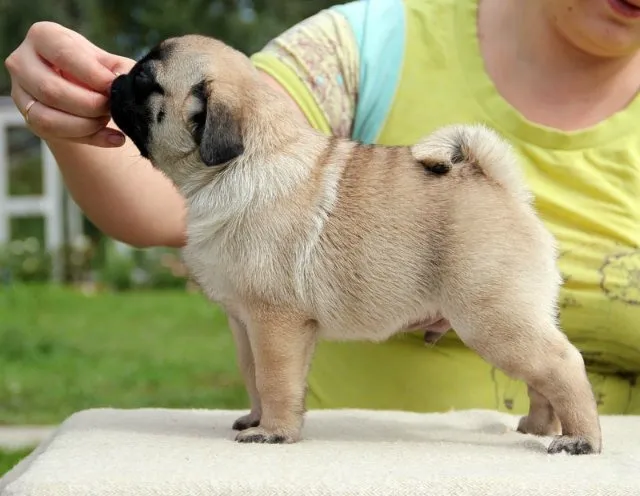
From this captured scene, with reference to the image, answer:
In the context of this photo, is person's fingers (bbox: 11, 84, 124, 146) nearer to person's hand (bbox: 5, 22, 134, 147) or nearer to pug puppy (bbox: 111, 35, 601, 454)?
person's hand (bbox: 5, 22, 134, 147)

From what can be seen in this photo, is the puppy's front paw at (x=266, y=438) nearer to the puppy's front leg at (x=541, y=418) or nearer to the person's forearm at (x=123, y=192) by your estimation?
the puppy's front leg at (x=541, y=418)

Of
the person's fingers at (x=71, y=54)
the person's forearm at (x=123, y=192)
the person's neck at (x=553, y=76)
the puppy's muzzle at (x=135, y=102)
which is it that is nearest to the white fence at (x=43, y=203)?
the person's forearm at (x=123, y=192)

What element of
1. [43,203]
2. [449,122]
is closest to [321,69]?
[449,122]

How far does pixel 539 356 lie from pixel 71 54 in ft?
3.59

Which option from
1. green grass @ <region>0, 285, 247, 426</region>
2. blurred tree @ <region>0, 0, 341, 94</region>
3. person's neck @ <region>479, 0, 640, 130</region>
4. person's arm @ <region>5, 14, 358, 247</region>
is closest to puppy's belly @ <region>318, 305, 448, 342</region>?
person's arm @ <region>5, 14, 358, 247</region>

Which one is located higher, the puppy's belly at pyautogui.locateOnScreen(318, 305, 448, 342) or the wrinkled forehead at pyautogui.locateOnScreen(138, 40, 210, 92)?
the wrinkled forehead at pyautogui.locateOnScreen(138, 40, 210, 92)

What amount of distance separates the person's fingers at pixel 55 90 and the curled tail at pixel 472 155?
2.16ft

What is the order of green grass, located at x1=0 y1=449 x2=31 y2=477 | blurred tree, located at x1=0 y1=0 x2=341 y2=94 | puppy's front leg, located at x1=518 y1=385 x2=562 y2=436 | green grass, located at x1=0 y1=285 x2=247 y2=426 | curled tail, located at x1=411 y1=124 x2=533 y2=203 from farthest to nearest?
blurred tree, located at x1=0 y1=0 x2=341 y2=94
green grass, located at x1=0 y1=285 x2=247 y2=426
green grass, located at x1=0 y1=449 x2=31 y2=477
puppy's front leg, located at x1=518 y1=385 x2=562 y2=436
curled tail, located at x1=411 y1=124 x2=533 y2=203

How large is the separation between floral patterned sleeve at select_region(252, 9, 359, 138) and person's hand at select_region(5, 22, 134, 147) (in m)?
0.58

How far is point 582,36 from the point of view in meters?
2.54

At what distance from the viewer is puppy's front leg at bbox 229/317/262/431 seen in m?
2.15

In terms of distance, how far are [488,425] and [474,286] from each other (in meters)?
0.49

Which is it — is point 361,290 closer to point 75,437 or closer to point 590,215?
point 75,437

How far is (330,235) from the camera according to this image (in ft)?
6.52
